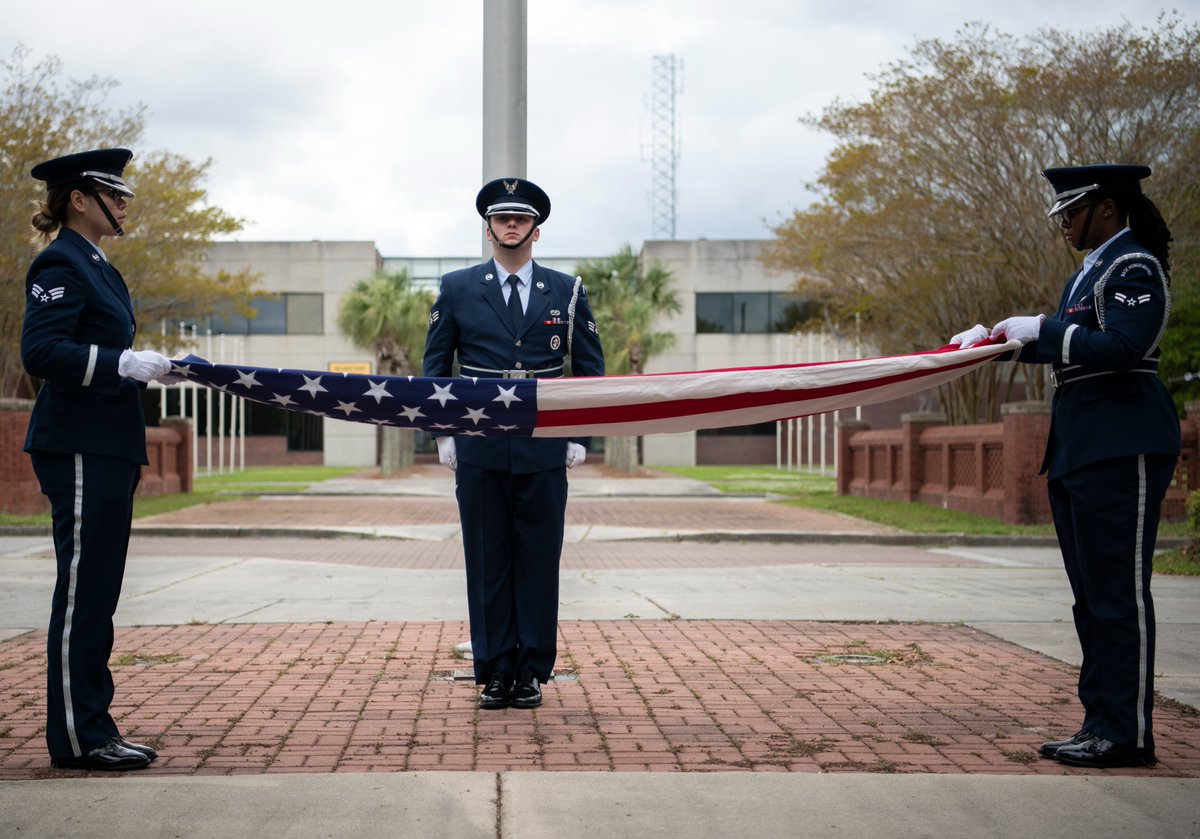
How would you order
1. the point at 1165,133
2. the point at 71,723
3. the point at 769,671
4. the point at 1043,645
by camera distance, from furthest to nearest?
the point at 1165,133, the point at 1043,645, the point at 769,671, the point at 71,723

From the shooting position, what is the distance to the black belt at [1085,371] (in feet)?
16.6

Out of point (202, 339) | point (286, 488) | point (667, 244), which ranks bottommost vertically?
point (286, 488)

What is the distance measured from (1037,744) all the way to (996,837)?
1.41m

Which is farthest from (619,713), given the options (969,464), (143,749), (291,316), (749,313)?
(291,316)

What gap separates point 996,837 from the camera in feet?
13.2

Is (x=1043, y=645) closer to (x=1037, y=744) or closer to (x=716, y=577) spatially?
(x=1037, y=744)

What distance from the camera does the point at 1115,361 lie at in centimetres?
492

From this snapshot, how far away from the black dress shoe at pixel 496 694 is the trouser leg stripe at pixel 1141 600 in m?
2.75

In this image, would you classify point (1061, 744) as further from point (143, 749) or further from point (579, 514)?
point (579, 514)

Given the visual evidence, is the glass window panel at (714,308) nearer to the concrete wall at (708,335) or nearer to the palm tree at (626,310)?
the concrete wall at (708,335)

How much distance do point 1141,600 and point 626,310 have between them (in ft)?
145

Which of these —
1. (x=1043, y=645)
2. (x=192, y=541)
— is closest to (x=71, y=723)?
(x=1043, y=645)

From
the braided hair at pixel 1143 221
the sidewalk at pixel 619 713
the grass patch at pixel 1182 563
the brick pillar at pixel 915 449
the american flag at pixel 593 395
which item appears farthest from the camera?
the brick pillar at pixel 915 449

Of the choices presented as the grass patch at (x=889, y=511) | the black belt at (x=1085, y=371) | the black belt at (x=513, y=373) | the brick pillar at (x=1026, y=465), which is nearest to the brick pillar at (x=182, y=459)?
the grass patch at (x=889, y=511)
